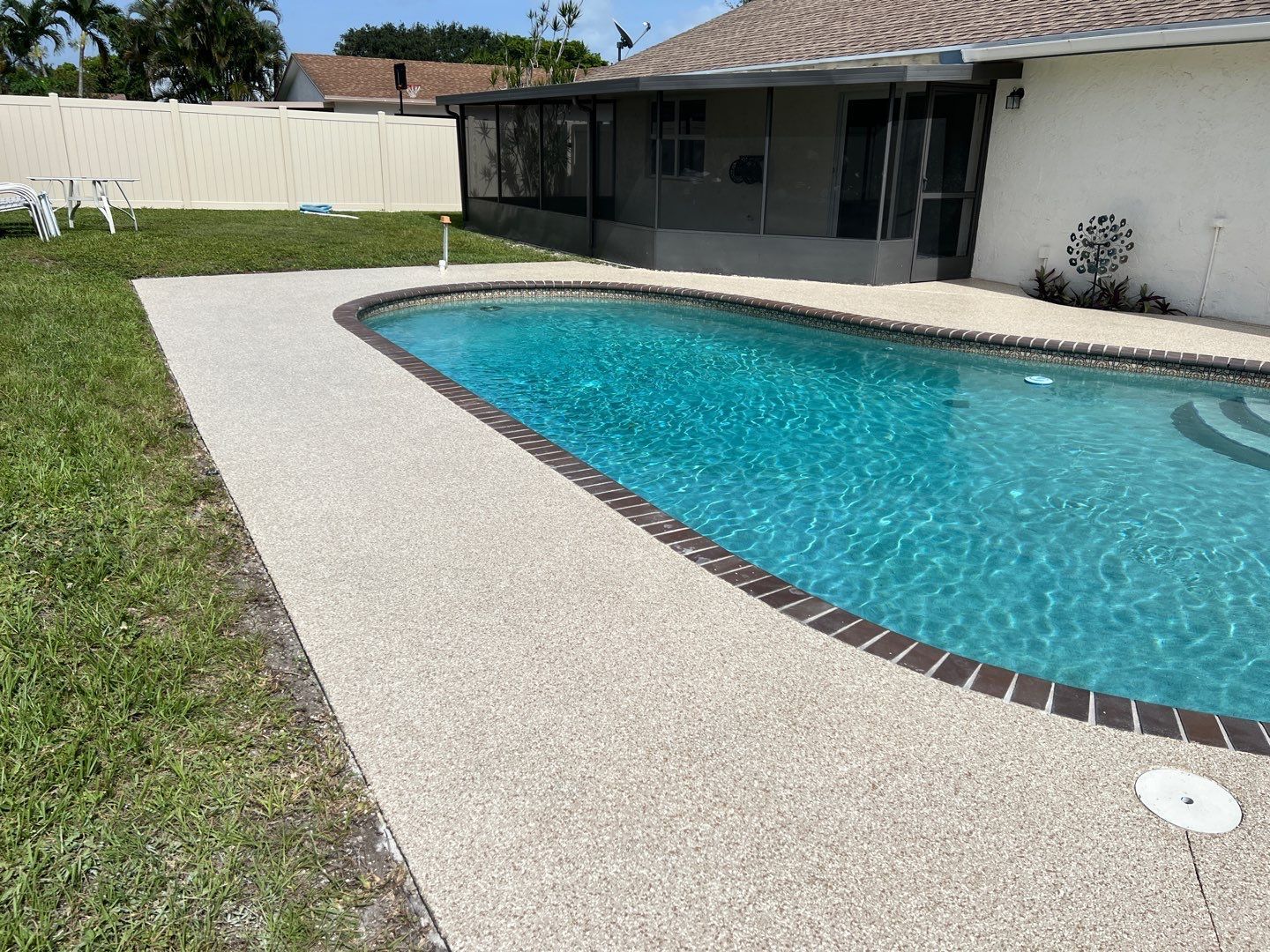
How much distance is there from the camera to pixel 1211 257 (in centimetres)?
957

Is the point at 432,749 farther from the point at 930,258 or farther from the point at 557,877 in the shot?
the point at 930,258

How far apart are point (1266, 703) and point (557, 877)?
2945 mm

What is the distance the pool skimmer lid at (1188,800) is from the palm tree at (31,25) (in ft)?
180

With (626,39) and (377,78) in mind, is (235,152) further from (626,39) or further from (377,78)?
(377,78)

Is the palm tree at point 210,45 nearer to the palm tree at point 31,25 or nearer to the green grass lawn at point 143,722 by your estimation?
the palm tree at point 31,25

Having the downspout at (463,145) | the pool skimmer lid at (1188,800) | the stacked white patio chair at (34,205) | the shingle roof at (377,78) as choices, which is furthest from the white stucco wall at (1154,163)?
the shingle roof at (377,78)

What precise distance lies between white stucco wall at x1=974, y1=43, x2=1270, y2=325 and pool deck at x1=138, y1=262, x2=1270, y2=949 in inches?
341

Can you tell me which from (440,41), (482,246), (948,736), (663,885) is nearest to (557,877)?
(663,885)

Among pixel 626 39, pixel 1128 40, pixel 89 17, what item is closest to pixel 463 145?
pixel 626 39

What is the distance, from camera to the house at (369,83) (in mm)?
30422

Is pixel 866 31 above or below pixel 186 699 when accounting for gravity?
above

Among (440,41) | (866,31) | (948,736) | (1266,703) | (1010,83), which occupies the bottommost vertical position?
(1266,703)

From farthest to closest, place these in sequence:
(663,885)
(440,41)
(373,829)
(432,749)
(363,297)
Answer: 1. (440,41)
2. (363,297)
3. (432,749)
4. (373,829)
5. (663,885)

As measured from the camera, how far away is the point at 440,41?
64.3m
